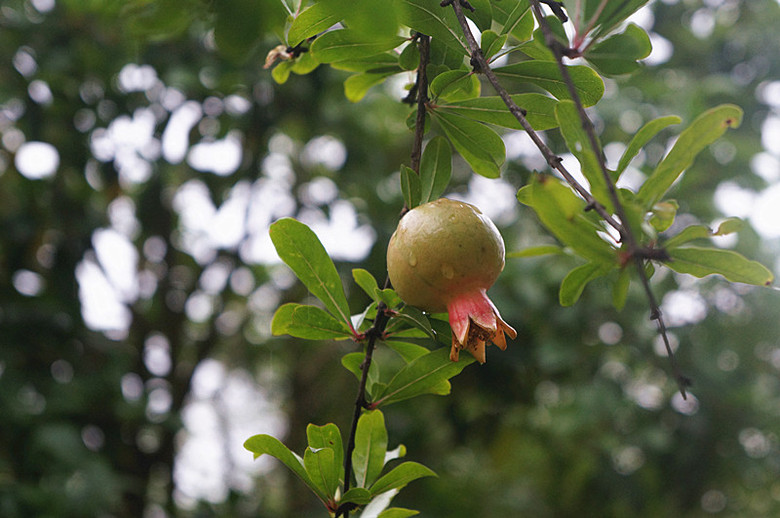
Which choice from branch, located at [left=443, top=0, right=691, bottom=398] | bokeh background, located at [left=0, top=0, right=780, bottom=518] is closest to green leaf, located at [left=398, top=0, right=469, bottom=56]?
branch, located at [left=443, top=0, right=691, bottom=398]

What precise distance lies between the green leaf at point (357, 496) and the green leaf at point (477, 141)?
0.28 meters

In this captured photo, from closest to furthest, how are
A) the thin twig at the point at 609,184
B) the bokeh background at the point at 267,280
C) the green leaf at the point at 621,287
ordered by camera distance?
the thin twig at the point at 609,184
the green leaf at the point at 621,287
the bokeh background at the point at 267,280

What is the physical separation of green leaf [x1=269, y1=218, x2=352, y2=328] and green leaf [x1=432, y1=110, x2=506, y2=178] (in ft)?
0.49

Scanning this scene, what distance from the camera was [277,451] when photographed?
1.49 ft

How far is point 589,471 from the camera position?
1921 millimetres

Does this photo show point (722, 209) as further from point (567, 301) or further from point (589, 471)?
point (567, 301)

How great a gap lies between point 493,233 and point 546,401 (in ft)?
5.81

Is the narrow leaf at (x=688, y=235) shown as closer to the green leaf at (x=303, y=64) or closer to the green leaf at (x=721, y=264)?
the green leaf at (x=721, y=264)

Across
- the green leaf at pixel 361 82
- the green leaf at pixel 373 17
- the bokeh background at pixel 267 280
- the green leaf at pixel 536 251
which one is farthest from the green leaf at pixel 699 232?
the bokeh background at pixel 267 280

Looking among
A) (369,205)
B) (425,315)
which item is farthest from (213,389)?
(425,315)

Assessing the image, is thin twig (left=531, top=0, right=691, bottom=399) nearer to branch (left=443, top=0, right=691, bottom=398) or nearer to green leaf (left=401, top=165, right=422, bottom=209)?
branch (left=443, top=0, right=691, bottom=398)

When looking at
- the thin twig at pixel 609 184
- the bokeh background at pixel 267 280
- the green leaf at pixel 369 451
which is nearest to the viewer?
the thin twig at pixel 609 184

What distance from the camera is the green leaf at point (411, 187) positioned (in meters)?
0.46

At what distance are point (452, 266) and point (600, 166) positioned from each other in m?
0.13
